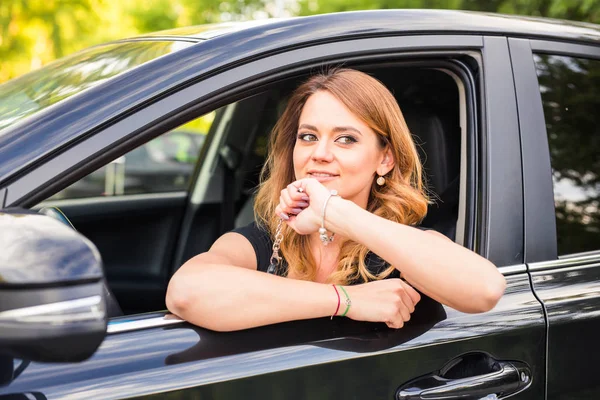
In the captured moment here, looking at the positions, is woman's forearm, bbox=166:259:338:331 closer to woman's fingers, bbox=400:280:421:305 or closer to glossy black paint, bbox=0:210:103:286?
woman's fingers, bbox=400:280:421:305

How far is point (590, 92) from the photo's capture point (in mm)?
2043

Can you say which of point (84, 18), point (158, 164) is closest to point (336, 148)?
point (158, 164)

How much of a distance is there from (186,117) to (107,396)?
0.56m

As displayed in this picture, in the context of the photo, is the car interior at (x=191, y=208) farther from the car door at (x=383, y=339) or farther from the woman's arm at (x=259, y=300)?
the woman's arm at (x=259, y=300)

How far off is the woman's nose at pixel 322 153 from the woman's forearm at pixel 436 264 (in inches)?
11.3

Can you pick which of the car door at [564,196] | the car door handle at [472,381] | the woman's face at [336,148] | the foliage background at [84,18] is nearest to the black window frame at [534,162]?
the car door at [564,196]

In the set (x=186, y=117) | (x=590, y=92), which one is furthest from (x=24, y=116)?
(x=590, y=92)

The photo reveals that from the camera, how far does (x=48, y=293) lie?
3.54 feet

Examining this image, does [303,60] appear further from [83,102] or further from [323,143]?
[83,102]

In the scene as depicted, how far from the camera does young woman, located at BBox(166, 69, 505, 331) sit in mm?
1475

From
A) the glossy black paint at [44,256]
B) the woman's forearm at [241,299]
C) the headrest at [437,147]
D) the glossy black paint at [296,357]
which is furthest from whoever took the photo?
the headrest at [437,147]

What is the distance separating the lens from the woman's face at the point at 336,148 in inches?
73.9

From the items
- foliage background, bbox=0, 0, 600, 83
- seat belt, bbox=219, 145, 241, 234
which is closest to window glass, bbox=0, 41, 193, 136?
seat belt, bbox=219, 145, 241, 234

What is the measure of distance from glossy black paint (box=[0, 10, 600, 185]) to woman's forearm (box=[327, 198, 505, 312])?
44cm
